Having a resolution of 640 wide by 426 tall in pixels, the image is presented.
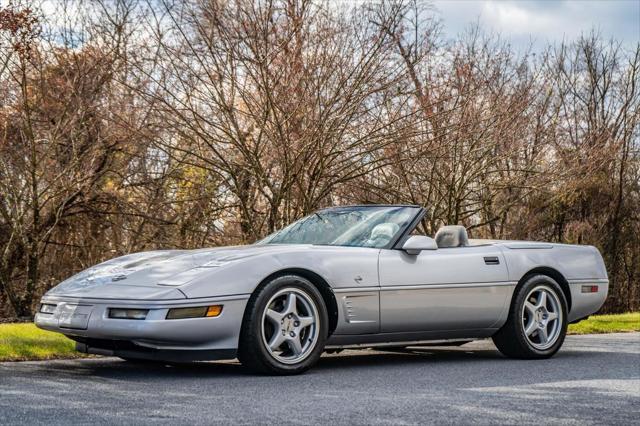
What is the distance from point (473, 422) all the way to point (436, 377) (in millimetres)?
2024

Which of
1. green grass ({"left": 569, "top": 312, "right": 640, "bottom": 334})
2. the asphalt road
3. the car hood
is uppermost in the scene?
the car hood

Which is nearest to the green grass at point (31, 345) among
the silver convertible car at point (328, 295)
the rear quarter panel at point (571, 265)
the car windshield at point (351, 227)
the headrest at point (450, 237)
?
the silver convertible car at point (328, 295)

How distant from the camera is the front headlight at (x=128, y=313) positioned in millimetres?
6309

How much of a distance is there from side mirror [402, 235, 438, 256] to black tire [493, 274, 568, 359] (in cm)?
122

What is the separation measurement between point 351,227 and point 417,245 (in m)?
0.65

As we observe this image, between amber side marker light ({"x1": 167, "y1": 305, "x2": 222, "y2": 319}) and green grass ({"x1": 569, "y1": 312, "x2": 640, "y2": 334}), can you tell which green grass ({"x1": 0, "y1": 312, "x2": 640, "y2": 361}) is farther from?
green grass ({"x1": 569, "y1": 312, "x2": 640, "y2": 334})

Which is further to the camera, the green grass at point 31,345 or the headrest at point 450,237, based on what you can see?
the headrest at point 450,237

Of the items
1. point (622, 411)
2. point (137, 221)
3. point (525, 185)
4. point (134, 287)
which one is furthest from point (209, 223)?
point (622, 411)

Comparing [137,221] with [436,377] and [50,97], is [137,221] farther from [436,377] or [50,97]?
[436,377]

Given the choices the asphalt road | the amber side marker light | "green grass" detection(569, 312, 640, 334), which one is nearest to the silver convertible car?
the amber side marker light

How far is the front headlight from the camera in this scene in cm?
631

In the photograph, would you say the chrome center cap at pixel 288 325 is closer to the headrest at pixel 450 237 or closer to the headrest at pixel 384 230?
the headrest at pixel 384 230

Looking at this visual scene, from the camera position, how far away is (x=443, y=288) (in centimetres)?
785

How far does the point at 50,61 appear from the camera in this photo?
15156 mm
